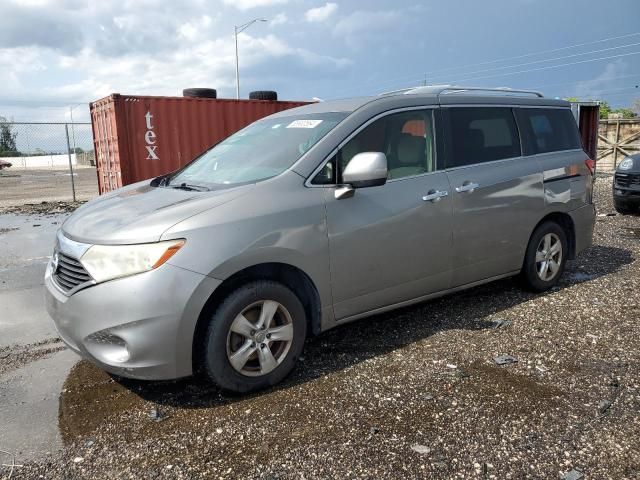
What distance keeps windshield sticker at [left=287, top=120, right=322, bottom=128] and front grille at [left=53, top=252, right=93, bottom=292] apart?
6.09ft

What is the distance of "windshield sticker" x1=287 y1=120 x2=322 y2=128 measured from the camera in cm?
392

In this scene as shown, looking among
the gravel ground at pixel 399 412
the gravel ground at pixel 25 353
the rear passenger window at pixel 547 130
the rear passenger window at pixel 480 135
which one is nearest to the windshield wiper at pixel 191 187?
the gravel ground at pixel 399 412

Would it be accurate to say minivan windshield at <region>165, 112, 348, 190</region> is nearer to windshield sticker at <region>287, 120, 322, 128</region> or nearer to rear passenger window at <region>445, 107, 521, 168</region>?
windshield sticker at <region>287, 120, 322, 128</region>

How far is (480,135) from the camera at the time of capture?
178 inches

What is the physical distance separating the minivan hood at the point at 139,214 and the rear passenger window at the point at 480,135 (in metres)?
1.86

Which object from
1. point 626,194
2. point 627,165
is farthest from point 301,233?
point 627,165

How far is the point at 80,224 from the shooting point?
11.0ft

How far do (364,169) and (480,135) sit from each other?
159cm

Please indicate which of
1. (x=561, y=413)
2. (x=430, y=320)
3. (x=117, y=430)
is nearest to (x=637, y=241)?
(x=430, y=320)

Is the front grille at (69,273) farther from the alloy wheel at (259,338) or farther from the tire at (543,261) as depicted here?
the tire at (543,261)

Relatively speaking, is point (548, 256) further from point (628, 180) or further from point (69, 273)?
point (628, 180)

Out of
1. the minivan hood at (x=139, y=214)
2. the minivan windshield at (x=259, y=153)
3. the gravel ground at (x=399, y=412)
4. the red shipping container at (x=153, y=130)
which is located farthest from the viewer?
the red shipping container at (x=153, y=130)

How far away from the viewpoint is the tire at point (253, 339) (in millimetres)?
3094

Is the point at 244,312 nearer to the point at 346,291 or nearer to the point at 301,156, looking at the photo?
the point at 346,291
